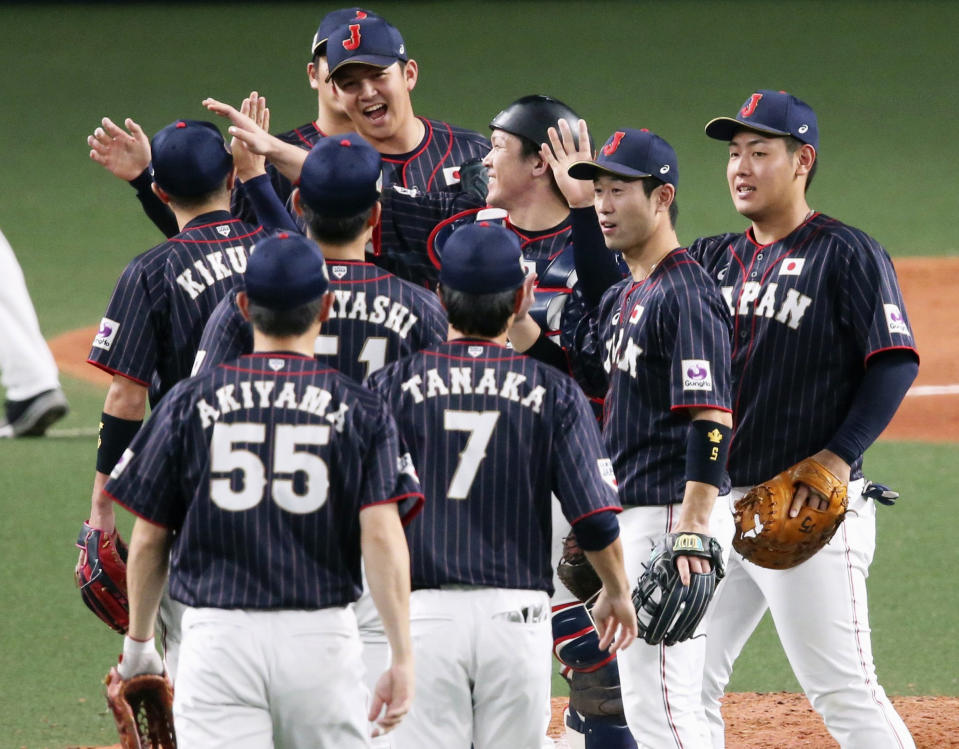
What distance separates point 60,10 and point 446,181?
1573 centimetres

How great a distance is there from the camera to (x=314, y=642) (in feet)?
11.2

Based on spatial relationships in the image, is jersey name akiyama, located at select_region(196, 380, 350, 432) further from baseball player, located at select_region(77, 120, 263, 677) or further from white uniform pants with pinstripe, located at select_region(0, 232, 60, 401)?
white uniform pants with pinstripe, located at select_region(0, 232, 60, 401)

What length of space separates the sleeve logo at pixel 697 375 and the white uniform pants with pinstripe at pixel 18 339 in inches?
216

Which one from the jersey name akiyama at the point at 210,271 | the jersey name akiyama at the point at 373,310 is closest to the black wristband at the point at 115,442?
the jersey name akiyama at the point at 210,271

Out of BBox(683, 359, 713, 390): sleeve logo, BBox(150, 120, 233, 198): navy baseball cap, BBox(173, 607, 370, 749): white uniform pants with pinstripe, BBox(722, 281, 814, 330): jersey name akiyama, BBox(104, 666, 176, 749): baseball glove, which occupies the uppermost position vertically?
BBox(150, 120, 233, 198): navy baseball cap

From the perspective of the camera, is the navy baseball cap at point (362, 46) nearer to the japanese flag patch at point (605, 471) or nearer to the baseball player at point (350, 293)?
the baseball player at point (350, 293)

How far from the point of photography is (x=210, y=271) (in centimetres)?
431

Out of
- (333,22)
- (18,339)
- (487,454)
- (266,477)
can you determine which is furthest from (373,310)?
(18,339)

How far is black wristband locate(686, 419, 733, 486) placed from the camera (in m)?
3.93

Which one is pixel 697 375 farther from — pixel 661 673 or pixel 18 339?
pixel 18 339

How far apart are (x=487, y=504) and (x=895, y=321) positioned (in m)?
1.40

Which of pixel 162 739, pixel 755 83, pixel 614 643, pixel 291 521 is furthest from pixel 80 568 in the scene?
pixel 755 83

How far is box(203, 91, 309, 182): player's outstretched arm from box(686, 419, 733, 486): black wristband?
4.45 ft

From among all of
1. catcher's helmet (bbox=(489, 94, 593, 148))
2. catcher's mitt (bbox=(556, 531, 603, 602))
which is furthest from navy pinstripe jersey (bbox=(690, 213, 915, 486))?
catcher's helmet (bbox=(489, 94, 593, 148))
